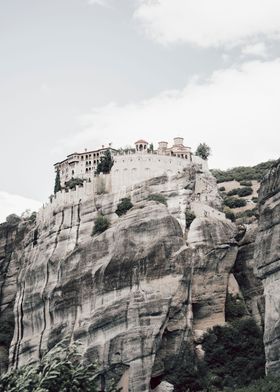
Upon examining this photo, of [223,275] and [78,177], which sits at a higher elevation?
[78,177]

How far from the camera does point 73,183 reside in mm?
91438

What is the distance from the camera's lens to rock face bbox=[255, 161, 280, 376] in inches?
2352

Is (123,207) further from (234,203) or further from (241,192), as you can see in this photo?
(241,192)

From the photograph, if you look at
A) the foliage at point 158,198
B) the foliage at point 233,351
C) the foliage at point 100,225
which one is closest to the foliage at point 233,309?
the foliage at point 233,351

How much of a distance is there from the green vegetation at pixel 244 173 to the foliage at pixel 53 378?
4733 cm

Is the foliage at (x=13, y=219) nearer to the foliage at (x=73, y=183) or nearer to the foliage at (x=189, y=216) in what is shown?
the foliage at (x=73, y=183)

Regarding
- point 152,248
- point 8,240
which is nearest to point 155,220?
point 152,248

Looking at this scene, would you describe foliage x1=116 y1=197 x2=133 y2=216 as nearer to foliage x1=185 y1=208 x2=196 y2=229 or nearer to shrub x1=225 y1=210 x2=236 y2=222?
foliage x1=185 y1=208 x2=196 y2=229

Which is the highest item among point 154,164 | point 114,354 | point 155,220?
point 154,164

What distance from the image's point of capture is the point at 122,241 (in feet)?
240

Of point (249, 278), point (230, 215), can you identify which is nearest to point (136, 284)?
point (249, 278)

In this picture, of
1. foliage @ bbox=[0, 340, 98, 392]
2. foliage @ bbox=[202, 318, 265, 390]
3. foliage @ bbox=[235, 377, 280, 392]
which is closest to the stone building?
foliage @ bbox=[202, 318, 265, 390]

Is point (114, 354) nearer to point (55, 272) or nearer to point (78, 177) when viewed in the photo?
point (55, 272)

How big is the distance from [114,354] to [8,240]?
25476 millimetres
